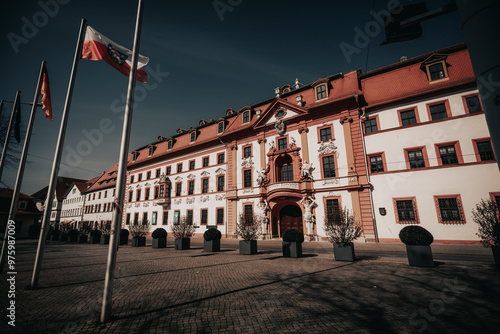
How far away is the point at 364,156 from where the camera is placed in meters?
20.2

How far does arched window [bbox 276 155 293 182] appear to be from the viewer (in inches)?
968

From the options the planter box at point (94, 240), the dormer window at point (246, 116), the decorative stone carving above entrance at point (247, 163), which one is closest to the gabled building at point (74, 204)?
the planter box at point (94, 240)

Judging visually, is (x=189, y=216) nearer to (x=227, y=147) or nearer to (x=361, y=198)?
(x=227, y=147)

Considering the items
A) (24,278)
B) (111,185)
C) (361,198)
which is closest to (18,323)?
(24,278)

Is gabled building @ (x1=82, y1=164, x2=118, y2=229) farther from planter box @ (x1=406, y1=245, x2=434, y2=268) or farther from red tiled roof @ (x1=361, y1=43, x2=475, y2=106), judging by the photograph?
planter box @ (x1=406, y1=245, x2=434, y2=268)

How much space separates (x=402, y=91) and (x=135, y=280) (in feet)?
78.7

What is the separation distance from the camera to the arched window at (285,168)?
24597 mm

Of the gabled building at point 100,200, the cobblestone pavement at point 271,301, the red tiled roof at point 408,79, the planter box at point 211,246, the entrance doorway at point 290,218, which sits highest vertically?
the red tiled roof at point 408,79

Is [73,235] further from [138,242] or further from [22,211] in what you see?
[22,211]

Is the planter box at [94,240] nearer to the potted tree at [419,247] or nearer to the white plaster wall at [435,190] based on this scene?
the potted tree at [419,247]

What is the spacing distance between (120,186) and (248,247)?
10351 millimetres

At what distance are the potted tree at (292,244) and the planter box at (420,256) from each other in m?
4.95

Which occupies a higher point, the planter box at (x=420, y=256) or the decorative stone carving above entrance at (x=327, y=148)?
the decorative stone carving above entrance at (x=327, y=148)

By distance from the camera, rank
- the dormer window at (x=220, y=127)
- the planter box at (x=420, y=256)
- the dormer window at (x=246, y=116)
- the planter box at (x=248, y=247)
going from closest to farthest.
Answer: the planter box at (x=420, y=256), the planter box at (x=248, y=247), the dormer window at (x=246, y=116), the dormer window at (x=220, y=127)
